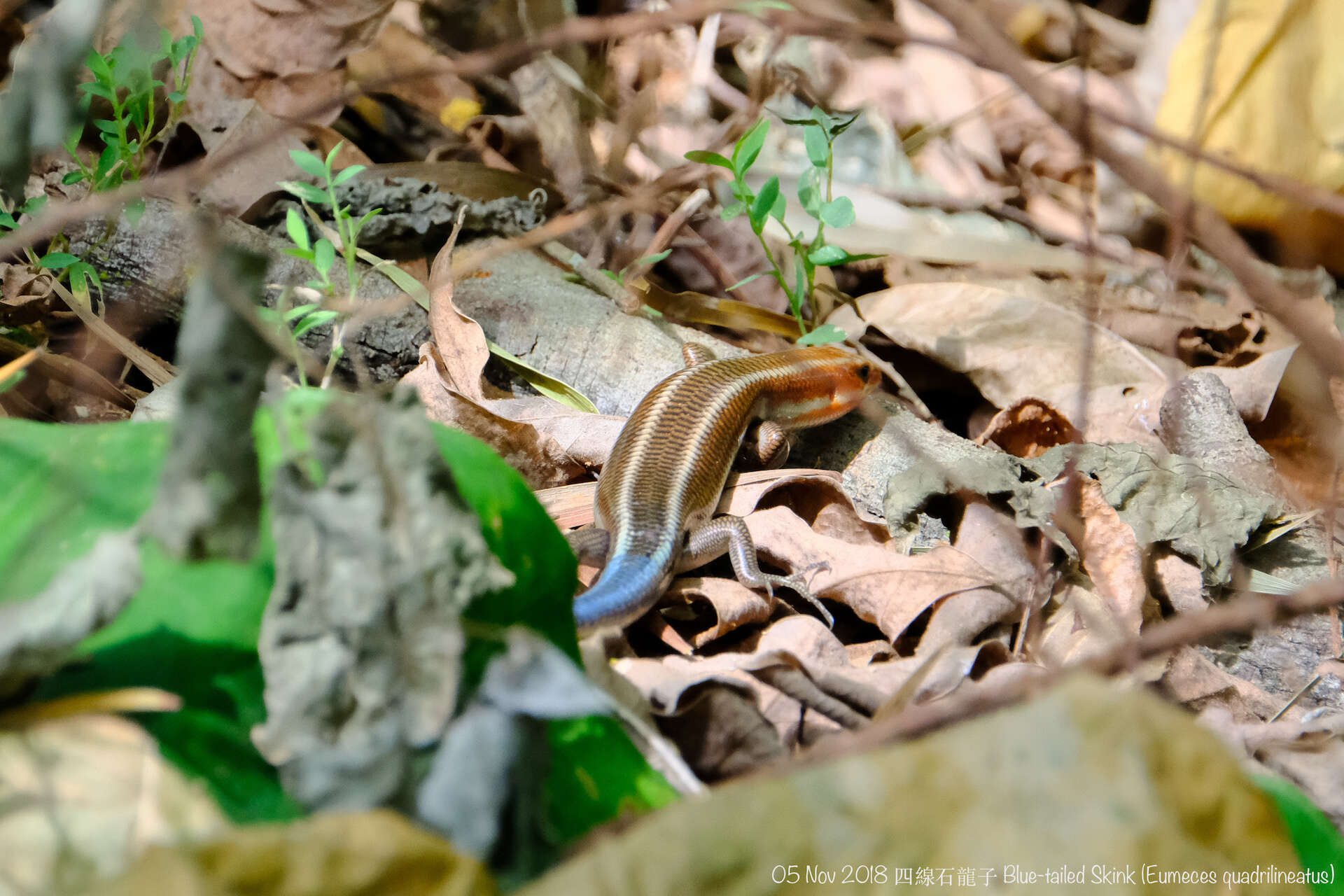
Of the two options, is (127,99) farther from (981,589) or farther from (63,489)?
(981,589)

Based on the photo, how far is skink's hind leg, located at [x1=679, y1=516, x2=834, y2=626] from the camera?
2.98 metres

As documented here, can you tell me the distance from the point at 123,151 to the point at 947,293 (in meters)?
3.47

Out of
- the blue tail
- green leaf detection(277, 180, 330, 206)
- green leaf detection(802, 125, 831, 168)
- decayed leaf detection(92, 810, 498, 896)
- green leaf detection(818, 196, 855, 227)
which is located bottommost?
the blue tail

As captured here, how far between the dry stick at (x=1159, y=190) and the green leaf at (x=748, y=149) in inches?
Answer: 83.4

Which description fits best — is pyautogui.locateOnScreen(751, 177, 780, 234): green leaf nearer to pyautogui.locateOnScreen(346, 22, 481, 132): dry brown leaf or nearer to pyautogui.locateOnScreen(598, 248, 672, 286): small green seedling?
pyautogui.locateOnScreen(598, 248, 672, 286): small green seedling

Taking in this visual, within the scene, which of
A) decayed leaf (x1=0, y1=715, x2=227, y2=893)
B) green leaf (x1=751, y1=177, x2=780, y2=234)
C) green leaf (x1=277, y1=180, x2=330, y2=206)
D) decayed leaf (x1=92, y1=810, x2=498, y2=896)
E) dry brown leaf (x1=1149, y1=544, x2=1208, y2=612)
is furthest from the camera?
green leaf (x1=751, y1=177, x2=780, y2=234)

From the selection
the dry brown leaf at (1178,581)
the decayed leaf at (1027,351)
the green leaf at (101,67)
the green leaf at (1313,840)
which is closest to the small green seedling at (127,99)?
the green leaf at (101,67)

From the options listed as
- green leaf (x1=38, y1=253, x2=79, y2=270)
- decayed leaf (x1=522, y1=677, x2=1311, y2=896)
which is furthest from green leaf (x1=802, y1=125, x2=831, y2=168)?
decayed leaf (x1=522, y1=677, x2=1311, y2=896)

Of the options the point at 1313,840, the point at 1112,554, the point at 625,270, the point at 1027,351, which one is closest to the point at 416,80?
the point at 625,270

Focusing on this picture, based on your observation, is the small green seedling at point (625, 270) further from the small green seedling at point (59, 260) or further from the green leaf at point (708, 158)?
the small green seedling at point (59, 260)

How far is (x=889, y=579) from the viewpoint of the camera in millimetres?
2812

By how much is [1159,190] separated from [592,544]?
238cm

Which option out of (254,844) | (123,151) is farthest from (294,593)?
(123,151)

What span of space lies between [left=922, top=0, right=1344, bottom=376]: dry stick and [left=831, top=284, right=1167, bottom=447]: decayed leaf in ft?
8.27
